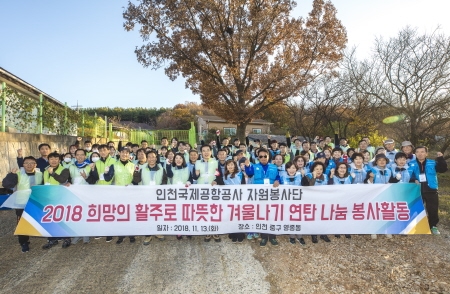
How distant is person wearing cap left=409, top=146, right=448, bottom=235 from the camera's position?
555cm

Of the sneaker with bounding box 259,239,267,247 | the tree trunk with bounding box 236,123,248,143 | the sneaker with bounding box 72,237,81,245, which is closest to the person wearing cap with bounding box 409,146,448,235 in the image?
the sneaker with bounding box 259,239,267,247

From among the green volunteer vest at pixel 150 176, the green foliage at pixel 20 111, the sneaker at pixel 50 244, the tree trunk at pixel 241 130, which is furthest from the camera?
the tree trunk at pixel 241 130

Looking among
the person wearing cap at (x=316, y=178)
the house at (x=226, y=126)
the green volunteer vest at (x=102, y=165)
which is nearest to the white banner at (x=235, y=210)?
the person wearing cap at (x=316, y=178)

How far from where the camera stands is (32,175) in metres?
5.17

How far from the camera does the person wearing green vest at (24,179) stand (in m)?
4.95

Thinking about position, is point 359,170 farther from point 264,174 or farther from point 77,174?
point 77,174

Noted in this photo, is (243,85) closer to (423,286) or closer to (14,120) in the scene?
(14,120)

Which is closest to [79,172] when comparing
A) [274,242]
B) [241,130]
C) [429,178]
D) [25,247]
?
[25,247]

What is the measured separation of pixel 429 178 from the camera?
555 cm

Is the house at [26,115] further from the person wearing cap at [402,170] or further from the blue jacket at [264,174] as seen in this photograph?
the person wearing cap at [402,170]

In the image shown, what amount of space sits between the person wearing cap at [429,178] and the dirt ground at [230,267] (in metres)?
0.55

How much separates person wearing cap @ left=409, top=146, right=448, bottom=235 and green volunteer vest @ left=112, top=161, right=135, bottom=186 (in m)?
5.62

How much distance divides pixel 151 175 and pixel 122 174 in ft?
1.89

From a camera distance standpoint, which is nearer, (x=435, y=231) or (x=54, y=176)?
(x=54, y=176)
